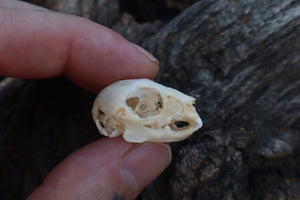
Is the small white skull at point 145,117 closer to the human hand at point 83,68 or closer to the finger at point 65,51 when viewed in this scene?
the human hand at point 83,68

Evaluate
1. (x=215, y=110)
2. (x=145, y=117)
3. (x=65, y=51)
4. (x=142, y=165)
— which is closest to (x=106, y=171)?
(x=142, y=165)

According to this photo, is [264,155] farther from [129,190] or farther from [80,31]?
[80,31]

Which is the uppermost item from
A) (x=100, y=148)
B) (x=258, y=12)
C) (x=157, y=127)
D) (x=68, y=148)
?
(x=258, y=12)

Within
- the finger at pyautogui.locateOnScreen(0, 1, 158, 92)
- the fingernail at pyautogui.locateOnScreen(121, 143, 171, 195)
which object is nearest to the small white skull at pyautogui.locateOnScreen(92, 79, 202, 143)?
the fingernail at pyautogui.locateOnScreen(121, 143, 171, 195)

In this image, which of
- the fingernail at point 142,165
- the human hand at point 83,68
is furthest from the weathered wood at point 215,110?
the human hand at point 83,68

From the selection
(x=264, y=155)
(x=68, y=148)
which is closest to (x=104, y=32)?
(x=68, y=148)

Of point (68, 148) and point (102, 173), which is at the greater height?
point (102, 173)

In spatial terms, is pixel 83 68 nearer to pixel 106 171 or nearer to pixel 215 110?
pixel 106 171
